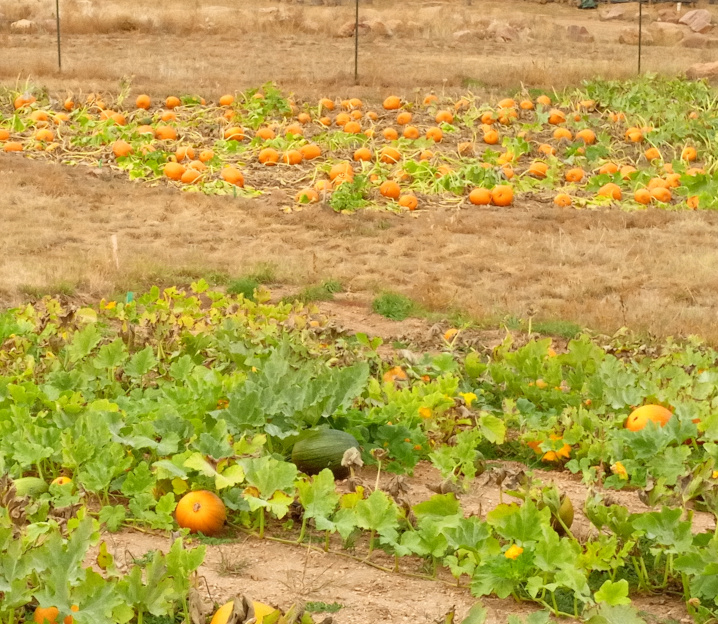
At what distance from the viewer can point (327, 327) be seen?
617 centimetres

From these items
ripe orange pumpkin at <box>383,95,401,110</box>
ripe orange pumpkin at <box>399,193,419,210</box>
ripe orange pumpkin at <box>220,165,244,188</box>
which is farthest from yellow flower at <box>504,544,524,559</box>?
ripe orange pumpkin at <box>383,95,401,110</box>

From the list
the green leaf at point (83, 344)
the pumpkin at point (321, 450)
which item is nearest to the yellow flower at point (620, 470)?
the pumpkin at point (321, 450)

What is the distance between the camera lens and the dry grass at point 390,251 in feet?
25.8

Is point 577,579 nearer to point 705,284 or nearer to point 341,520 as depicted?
point 341,520

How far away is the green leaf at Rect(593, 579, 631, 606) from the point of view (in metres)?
3.21

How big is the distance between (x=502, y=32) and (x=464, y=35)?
1340 mm

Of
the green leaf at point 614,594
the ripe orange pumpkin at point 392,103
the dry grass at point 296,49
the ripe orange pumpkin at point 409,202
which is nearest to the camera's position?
the green leaf at point 614,594

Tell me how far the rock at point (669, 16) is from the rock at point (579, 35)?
18.9 ft

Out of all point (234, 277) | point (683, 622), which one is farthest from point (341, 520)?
point (234, 277)

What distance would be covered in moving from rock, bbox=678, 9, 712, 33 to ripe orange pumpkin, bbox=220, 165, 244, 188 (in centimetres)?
2110

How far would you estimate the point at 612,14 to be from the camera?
3266 cm

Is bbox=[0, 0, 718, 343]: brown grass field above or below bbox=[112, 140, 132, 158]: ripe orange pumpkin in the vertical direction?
below

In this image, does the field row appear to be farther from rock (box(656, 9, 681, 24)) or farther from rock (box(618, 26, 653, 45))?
rock (box(656, 9, 681, 24))

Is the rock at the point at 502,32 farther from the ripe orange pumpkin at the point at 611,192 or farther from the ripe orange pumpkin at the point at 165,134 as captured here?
the ripe orange pumpkin at the point at 611,192
